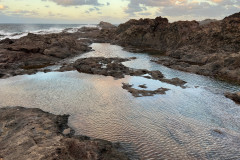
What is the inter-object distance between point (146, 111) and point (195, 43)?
1156 inches

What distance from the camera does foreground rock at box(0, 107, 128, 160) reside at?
7.49 meters

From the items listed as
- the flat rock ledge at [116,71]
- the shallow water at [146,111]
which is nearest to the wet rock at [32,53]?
the shallow water at [146,111]

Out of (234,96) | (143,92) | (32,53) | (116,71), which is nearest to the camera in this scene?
(234,96)

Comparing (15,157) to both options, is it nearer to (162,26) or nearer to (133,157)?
(133,157)

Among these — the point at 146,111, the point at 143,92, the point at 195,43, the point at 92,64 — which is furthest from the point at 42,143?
the point at 195,43

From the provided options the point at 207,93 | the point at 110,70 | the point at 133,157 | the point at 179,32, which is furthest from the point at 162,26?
the point at 133,157

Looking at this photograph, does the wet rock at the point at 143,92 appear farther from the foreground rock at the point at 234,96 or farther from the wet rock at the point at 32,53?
the wet rock at the point at 32,53

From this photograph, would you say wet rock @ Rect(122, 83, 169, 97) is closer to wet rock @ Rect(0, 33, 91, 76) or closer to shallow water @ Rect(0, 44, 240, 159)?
shallow water @ Rect(0, 44, 240, 159)

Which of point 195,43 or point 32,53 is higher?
point 195,43

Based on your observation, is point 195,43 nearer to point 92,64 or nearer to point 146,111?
point 92,64

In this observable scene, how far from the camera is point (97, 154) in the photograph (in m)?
8.04

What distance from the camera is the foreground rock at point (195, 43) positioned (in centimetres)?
2477

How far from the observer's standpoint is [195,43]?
1506 inches

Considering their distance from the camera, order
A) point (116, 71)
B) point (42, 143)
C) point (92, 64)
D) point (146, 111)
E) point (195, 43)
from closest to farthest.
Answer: point (42, 143) → point (146, 111) → point (116, 71) → point (92, 64) → point (195, 43)
